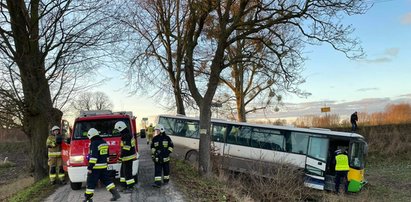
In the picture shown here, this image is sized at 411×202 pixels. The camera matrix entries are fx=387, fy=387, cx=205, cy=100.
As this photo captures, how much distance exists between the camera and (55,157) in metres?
13.3

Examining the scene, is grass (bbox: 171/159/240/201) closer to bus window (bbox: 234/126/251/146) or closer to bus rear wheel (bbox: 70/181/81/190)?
bus rear wheel (bbox: 70/181/81/190)

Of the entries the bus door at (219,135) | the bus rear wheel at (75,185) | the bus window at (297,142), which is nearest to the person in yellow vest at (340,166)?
the bus window at (297,142)

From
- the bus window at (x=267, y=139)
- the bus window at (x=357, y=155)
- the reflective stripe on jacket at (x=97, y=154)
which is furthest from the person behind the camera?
the bus window at (x=267, y=139)

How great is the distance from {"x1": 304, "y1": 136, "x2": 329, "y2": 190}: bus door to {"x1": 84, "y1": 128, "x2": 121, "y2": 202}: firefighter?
10.3 metres

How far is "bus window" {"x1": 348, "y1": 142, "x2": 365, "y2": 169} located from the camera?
17.8 metres

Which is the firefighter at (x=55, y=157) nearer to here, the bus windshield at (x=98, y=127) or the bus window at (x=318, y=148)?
the bus windshield at (x=98, y=127)

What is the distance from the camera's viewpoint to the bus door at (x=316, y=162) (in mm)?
17328

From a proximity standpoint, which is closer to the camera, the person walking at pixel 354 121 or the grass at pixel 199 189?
the grass at pixel 199 189

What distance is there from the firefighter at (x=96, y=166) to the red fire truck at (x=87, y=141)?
1479mm

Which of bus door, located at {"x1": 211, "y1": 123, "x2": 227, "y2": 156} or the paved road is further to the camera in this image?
bus door, located at {"x1": 211, "y1": 123, "x2": 227, "y2": 156}

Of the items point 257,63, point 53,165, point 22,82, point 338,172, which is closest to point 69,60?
point 22,82

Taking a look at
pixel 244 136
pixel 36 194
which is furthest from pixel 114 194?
pixel 244 136

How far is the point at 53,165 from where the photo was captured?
13.1m

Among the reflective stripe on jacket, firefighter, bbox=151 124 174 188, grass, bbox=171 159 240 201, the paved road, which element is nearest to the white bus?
grass, bbox=171 159 240 201
